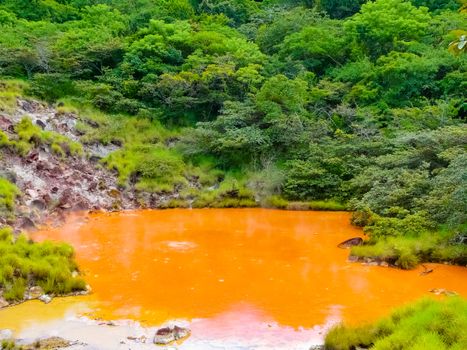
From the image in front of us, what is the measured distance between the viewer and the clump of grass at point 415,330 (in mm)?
6727

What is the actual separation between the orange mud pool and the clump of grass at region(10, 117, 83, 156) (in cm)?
375

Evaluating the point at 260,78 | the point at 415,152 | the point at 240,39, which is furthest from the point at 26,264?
the point at 240,39

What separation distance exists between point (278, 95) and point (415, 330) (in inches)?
637

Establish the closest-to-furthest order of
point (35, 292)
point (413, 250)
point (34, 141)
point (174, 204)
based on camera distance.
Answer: point (35, 292)
point (413, 250)
point (34, 141)
point (174, 204)

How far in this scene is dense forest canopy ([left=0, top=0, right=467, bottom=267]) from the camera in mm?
19828

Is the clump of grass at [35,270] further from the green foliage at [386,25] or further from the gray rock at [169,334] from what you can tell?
the green foliage at [386,25]

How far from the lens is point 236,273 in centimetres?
1217

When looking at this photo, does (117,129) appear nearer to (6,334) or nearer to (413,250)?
(413,250)

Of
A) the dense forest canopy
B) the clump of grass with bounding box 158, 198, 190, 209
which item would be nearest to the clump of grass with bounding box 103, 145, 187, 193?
the dense forest canopy

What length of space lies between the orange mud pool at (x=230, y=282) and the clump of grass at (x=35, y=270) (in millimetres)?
373

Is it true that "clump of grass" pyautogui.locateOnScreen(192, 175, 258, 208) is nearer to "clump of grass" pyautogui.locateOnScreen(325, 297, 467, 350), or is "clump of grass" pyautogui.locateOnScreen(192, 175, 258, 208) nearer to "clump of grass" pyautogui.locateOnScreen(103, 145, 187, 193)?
"clump of grass" pyautogui.locateOnScreen(103, 145, 187, 193)

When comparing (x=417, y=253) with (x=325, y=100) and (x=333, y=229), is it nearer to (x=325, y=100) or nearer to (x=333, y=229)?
(x=333, y=229)

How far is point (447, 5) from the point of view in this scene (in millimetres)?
30453

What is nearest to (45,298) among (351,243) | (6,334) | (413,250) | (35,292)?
(35,292)
